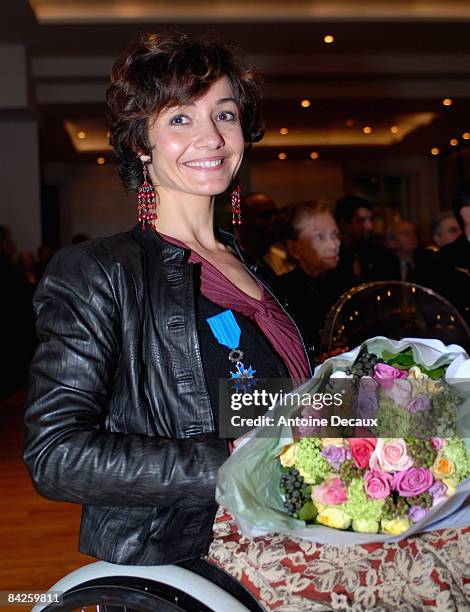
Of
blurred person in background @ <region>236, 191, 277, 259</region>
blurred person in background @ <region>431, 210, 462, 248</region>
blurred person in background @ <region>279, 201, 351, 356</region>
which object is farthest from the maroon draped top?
blurred person in background @ <region>431, 210, 462, 248</region>

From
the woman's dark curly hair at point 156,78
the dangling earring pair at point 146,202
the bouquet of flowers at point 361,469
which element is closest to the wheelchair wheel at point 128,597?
the bouquet of flowers at point 361,469

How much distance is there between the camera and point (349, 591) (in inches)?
44.1

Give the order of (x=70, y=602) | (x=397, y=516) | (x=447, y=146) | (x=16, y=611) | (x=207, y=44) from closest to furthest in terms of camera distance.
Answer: (x=397, y=516)
(x=70, y=602)
(x=207, y=44)
(x=16, y=611)
(x=447, y=146)

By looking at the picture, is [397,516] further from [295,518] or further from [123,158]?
[123,158]

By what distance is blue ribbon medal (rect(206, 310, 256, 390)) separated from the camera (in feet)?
4.50

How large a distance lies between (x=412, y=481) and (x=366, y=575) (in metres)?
0.18

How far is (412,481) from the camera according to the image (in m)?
1.02

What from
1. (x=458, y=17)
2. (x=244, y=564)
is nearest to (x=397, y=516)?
(x=244, y=564)

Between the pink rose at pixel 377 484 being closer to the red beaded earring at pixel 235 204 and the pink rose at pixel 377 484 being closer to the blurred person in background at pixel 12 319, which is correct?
the red beaded earring at pixel 235 204

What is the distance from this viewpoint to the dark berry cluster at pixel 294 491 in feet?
3.43

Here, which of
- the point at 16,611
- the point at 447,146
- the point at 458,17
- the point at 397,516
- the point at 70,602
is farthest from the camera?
the point at 447,146

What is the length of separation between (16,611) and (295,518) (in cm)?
243

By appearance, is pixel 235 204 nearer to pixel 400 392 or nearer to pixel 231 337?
pixel 231 337

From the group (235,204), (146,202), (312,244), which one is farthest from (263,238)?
(146,202)
